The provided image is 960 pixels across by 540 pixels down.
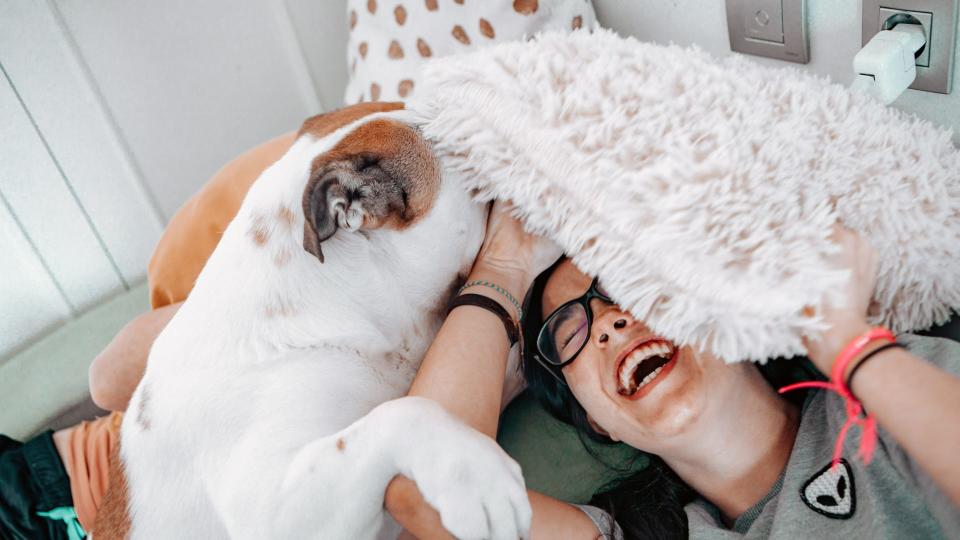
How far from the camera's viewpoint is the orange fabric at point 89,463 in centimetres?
167

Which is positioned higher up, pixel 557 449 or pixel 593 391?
pixel 593 391

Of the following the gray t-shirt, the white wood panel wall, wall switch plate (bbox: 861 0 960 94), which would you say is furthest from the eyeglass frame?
the white wood panel wall

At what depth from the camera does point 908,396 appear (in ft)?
2.73

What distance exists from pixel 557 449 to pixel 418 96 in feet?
2.59

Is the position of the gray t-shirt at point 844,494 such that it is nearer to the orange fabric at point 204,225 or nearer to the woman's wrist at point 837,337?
the woman's wrist at point 837,337

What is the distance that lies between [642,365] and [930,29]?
0.71 m

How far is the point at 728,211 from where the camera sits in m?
0.97

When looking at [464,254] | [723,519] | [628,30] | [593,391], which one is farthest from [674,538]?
[628,30]

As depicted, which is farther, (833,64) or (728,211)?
(833,64)

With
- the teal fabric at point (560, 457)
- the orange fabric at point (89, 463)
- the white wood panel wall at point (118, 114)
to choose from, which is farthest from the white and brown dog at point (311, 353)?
the white wood panel wall at point (118, 114)

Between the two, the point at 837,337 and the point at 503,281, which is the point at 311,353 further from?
the point at 837,337

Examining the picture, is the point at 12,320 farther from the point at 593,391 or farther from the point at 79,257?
the point at 593,391

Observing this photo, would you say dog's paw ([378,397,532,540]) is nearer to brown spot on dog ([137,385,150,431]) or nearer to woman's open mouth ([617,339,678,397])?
woman's open mouth ([617,339,678,397])

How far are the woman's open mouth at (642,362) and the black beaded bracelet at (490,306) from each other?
0.65ft
